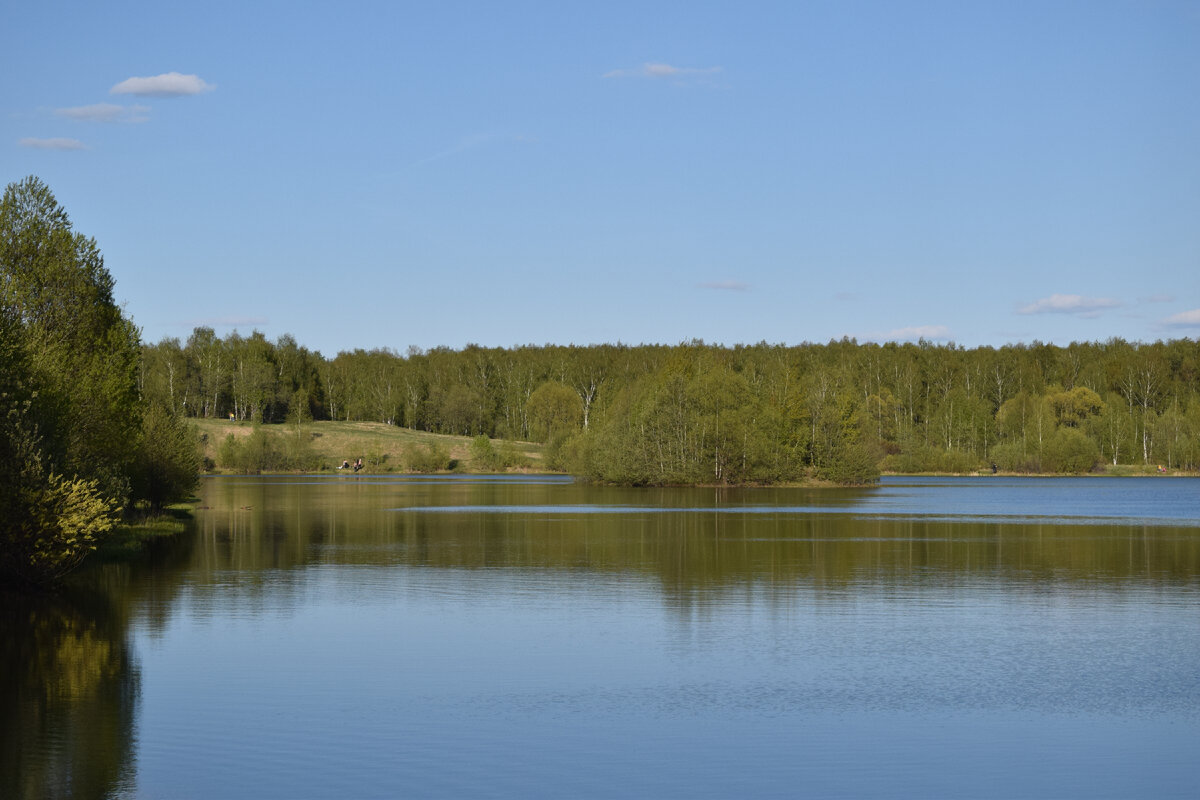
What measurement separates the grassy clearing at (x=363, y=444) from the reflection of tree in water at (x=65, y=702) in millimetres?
140350

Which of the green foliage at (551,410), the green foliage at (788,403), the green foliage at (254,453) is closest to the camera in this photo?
the green foliage at (788,403)

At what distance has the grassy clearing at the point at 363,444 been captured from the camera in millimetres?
165750

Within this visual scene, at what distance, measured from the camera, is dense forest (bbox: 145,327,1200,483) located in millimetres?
112438

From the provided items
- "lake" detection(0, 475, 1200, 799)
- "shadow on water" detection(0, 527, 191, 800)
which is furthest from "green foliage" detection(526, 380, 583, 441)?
"shadow on water" detection(0, 527, 191, 800)

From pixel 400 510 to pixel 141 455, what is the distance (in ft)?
68.6

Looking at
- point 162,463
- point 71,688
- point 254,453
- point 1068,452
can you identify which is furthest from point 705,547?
point 254,453

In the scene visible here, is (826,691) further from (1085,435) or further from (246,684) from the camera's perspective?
(1085,435)

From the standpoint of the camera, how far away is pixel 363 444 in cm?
17000

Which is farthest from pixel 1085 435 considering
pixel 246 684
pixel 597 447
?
pixel 246 684

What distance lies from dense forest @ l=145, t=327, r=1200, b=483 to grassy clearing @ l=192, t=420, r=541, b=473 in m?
Result: 5.15

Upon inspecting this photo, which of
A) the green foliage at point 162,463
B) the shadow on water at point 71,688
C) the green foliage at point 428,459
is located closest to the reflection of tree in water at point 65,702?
the shadow on water at point 71,688

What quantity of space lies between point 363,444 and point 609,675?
503ft

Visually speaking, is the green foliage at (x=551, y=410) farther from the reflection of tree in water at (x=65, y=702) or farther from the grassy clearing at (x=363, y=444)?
the reflection of tree in water at (x=65, y=702)

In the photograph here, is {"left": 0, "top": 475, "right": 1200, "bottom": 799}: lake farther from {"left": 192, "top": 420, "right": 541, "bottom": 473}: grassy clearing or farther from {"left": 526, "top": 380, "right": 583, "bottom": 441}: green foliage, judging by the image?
{"left": 526, "top": 380, "right": 583, "bottom": 441}: green foliage
